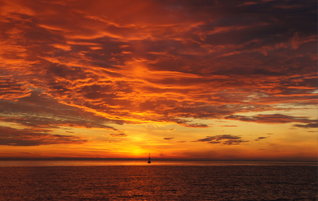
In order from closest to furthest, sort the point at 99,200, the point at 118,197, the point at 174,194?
the point at 99,200 → the point at 118,197 → the point at 174,194

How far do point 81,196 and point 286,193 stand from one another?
46.4 metres

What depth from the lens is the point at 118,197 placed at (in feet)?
185

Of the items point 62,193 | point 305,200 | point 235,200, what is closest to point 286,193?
point 305,200

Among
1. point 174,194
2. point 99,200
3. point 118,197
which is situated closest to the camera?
point 99,200

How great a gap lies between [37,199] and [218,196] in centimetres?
3688

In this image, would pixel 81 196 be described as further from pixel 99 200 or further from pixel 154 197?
pixel 154 197

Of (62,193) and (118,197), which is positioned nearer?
(118,197)

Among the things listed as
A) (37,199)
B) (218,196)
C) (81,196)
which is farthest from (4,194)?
(218,196)

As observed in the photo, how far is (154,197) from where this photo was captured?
5662 cm

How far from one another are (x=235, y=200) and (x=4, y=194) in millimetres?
49218

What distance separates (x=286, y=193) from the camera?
209 ft

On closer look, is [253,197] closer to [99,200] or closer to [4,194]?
[99,200]

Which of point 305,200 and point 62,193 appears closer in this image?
point 305,200

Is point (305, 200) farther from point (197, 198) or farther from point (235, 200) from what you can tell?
point (197, 198)
